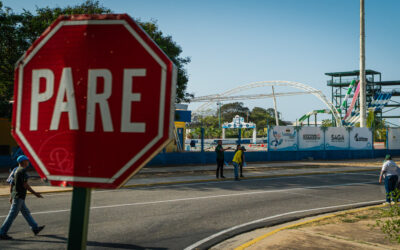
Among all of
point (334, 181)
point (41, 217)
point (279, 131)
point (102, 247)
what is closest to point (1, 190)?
point (41, 217)

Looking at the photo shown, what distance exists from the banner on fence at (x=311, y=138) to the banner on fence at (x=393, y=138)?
37.2 ft

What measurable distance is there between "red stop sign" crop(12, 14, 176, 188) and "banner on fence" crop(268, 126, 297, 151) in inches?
1080

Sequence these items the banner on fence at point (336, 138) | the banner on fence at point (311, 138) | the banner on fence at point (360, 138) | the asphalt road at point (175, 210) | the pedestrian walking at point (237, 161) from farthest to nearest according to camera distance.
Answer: the banner on fence at point (360, 138) < the banner on fence at point (336, 138) < the banner on fence at point (311, 138) < the pedestrian walking at point (237, 161) < the asphalt road at point (175, 210)

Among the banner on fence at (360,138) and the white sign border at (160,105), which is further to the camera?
the banner on fence at (360,138)

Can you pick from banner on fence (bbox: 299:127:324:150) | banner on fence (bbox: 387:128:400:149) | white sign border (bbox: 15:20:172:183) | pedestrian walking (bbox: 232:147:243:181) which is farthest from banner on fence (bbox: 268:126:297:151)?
white sign border (bbox: 15:20:172:183)

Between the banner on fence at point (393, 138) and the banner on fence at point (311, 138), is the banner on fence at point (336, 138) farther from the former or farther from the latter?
the banner on fence at point (393, 138)

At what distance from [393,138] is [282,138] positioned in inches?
677

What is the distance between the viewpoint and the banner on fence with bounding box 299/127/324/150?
30.2 m

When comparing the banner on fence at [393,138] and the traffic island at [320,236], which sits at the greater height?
the banner on fence at [393,138]

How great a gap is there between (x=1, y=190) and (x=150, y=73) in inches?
548

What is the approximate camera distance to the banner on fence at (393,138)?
123 ft

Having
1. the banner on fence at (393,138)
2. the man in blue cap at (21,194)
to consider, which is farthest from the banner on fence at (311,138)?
the man in blue cap at (21,194)

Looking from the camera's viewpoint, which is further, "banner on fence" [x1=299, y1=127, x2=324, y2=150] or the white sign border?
"banner on fence" [x1=299, y1=127, x2=324, y2=150]

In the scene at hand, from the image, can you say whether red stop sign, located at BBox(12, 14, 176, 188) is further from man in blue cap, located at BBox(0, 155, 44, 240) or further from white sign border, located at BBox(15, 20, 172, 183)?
man in blue cap, located at BBox(0, 155, 44, 240)
